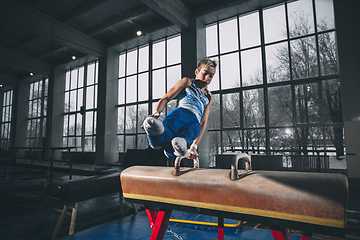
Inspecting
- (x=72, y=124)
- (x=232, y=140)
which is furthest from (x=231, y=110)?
(x=72, y=124)

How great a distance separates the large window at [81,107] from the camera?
422 inches

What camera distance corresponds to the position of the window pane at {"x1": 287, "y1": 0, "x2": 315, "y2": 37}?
240 inches

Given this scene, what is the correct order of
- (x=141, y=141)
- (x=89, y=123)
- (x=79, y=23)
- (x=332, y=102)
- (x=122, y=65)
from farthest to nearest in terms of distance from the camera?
(x=89, y=123)
(x=122, y=65)
(x=141, y=141)
(x=79, y=23)
(x=332, y=102)

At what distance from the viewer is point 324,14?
5.89m

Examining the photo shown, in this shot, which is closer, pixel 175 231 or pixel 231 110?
pixel 175 231

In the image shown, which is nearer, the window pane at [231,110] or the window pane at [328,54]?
the window pane at [328,54]

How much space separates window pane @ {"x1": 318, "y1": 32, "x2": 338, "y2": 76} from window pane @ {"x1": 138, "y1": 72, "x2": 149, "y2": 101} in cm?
657

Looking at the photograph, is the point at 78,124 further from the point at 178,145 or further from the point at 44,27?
the point at 178,145

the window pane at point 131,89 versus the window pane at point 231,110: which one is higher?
the window pane at point 131,89

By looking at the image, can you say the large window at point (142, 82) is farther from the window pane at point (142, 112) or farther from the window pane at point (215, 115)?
the window pane at point (215, 115)

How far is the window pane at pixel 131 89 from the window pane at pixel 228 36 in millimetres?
4456

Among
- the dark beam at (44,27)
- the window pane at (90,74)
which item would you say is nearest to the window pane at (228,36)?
the dark beam at (44,27)

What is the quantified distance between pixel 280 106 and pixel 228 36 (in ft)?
10.4

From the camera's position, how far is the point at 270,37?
656 cm
